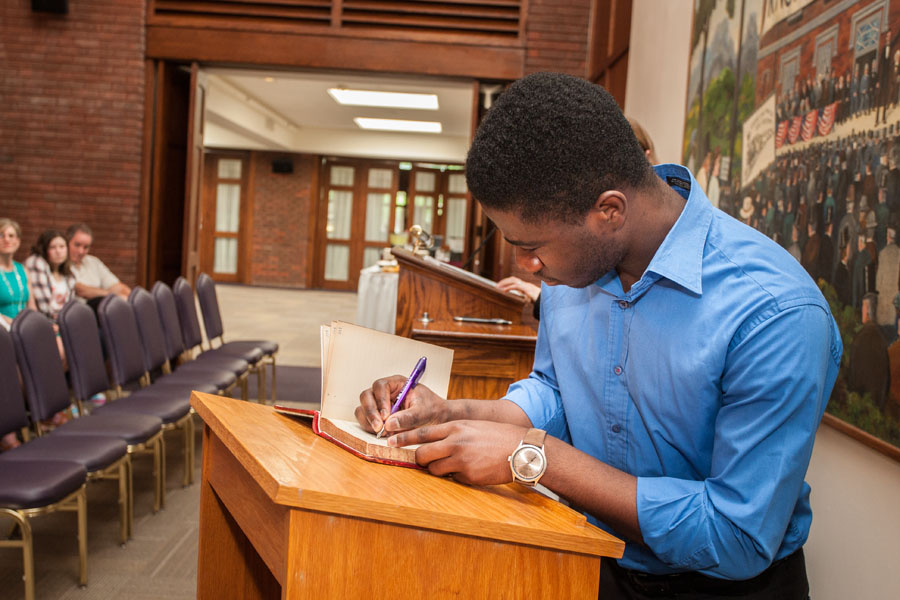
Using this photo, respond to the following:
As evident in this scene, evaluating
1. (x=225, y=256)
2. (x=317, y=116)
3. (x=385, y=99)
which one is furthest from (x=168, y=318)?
(x=225, y=256)

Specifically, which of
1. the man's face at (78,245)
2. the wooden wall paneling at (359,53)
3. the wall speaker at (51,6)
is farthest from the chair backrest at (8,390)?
the wall speaker at (51,6)

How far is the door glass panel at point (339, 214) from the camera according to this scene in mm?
16719

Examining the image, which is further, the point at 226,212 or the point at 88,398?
the point at 226,212

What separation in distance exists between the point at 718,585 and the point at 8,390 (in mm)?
2793

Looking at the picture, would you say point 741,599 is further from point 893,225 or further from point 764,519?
point 893,225

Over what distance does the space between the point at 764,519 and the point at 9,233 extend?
A: 17.9 ft

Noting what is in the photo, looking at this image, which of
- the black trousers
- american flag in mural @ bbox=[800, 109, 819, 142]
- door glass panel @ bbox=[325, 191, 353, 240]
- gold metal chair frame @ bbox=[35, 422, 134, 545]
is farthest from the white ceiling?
the black trousers

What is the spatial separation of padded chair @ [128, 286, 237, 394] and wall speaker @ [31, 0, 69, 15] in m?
4.05

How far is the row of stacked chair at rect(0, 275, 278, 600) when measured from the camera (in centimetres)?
263

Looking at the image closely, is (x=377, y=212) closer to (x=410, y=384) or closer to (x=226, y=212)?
(x=226, y=212)

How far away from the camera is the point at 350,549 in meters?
0.91

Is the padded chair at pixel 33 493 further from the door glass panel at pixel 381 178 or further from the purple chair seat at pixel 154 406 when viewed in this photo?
the door glass panel at pixel 381 178

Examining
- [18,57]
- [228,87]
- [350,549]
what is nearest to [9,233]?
[18,57]

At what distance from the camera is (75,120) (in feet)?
23.8
